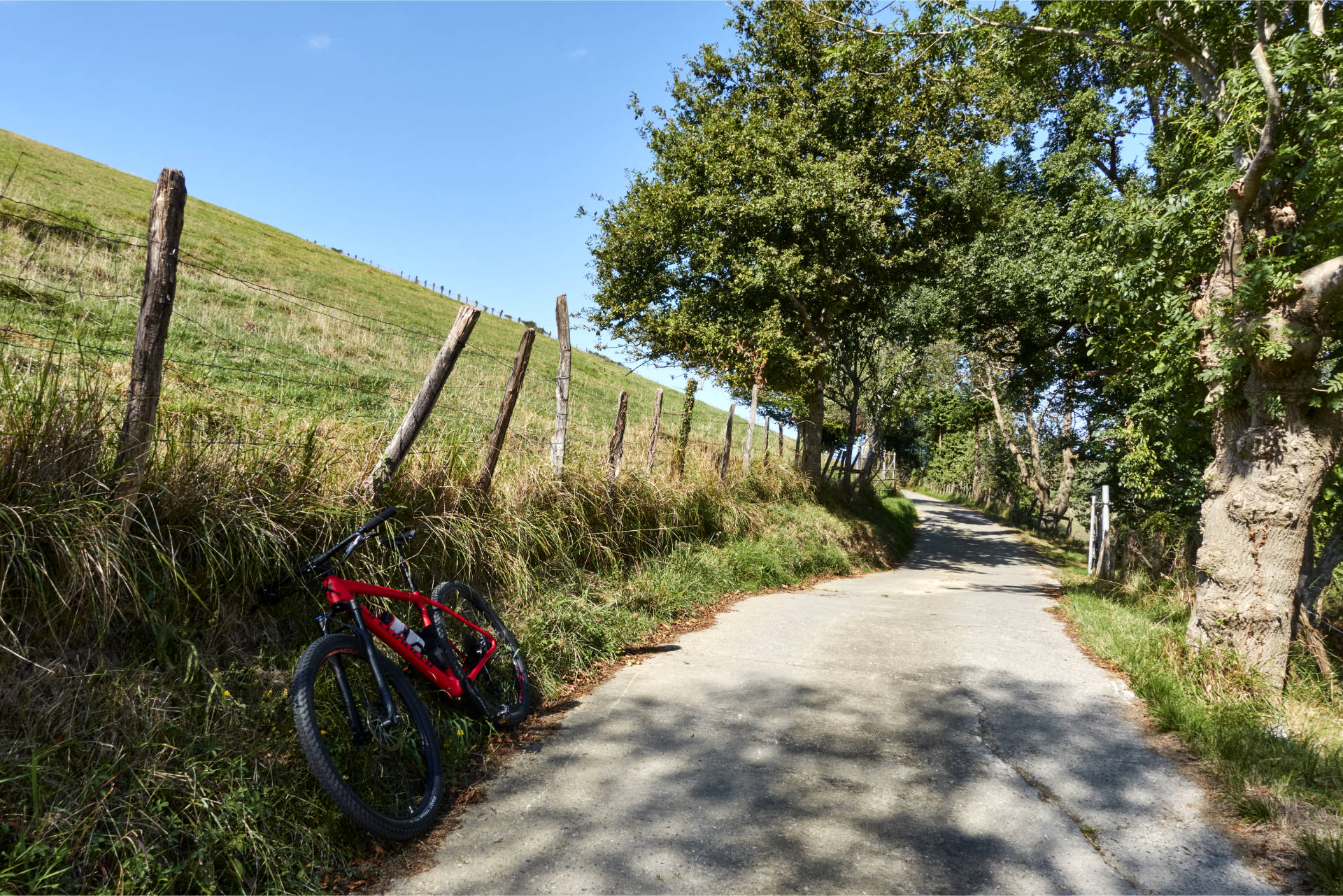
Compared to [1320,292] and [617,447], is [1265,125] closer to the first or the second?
[1320,292]

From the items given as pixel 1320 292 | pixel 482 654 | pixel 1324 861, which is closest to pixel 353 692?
pixel 482 654

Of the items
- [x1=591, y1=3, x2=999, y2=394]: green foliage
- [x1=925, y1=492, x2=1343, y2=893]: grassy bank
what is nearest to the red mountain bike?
[x1=925, y1=492, x2=1343, y2=893]: grassy bank

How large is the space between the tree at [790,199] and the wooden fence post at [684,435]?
1455 mm

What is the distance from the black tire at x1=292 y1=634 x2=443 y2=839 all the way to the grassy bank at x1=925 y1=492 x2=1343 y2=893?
4.20 metres

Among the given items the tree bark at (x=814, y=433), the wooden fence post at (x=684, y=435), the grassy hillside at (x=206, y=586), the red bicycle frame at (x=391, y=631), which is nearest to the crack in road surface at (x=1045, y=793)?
the grassy hillside at (x=206, y=586)

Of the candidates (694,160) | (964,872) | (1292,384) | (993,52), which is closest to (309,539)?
(964,872)

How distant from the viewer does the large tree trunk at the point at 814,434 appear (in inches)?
701

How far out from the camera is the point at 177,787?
284cm

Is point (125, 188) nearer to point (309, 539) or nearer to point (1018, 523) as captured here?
point (309, 539)

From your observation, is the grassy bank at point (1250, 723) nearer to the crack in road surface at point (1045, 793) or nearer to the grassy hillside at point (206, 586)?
the crack in road surface at point (1045, 793)

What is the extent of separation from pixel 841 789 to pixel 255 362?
31.6 feet

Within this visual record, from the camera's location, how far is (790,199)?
13.8 m

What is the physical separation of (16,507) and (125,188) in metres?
39.2

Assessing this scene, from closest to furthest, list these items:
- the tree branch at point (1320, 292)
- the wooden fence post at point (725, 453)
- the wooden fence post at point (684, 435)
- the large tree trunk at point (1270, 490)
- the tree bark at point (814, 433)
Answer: the tree branch at point (1320, 292), the large tree trunk at point (1270, 490), the wooden fence post at point (684, 435), the wooden fence post at point (725, 453), the tree bark at point (814, 433)
